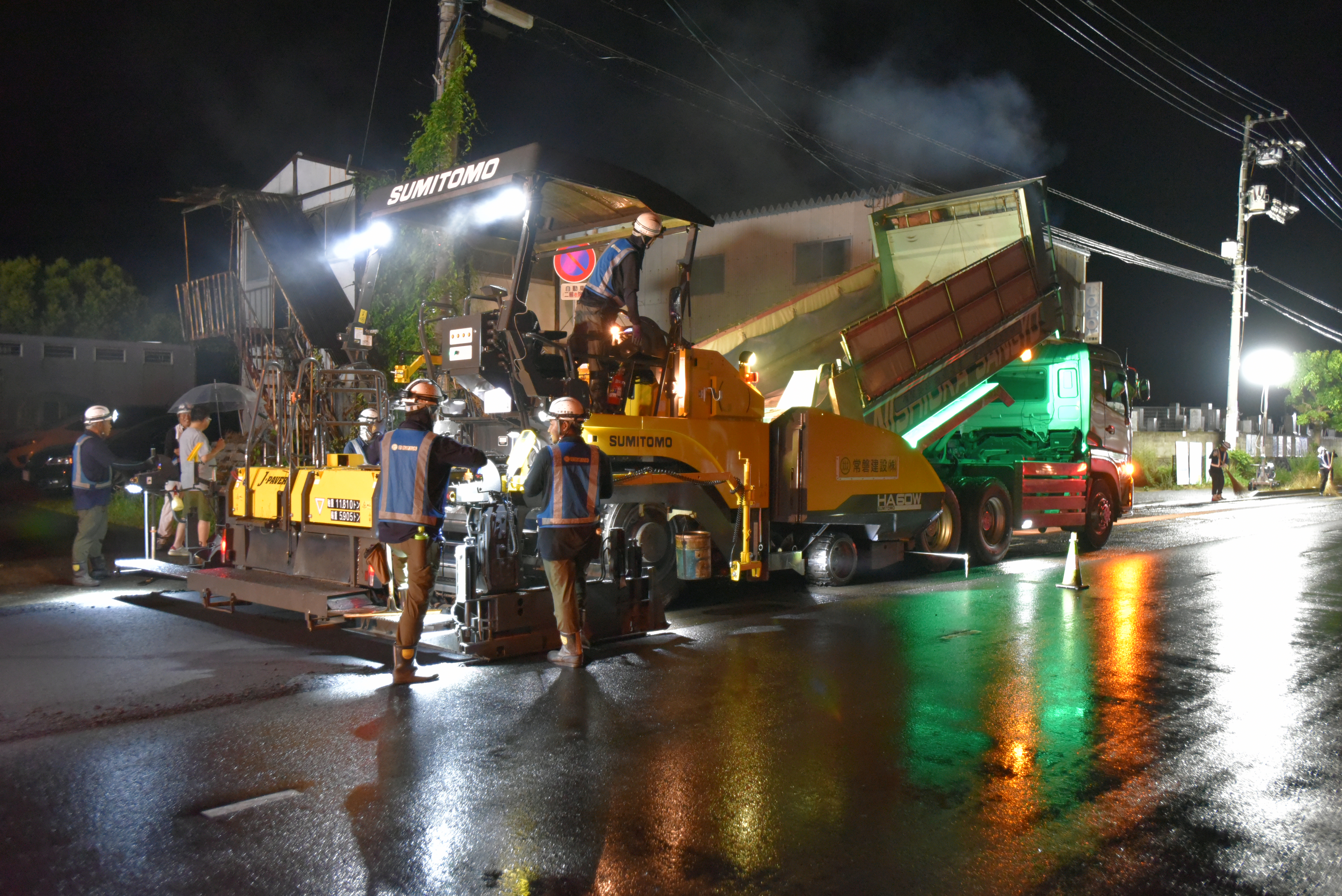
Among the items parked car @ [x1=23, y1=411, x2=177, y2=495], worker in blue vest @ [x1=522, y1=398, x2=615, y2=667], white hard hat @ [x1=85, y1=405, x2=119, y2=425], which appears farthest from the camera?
parked car @ [x1=23, y1=411, x2=177, y2=495]

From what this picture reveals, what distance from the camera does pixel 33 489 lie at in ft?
65.5

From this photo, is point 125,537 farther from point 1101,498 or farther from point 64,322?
point 64,322

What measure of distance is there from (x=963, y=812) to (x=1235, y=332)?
31.4 meters

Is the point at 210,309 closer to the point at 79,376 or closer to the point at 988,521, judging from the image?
the point at 79,376

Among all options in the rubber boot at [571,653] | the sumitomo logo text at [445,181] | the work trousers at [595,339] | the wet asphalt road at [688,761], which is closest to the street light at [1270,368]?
the wet asphalt road at [688,761]

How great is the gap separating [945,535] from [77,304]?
32789 mm

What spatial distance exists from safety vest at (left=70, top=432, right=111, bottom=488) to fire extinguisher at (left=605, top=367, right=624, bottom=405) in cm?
524

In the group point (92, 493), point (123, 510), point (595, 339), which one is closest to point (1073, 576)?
point (595, 339)

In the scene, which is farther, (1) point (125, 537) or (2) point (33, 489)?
(2) point (33, 489)

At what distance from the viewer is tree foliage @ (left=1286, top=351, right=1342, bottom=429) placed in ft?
146

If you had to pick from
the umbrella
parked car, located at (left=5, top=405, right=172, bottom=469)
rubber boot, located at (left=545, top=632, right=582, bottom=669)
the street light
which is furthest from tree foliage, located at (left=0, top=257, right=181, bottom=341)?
the street light

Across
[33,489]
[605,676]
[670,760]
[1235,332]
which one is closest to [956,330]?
[605,676]

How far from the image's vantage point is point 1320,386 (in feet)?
149

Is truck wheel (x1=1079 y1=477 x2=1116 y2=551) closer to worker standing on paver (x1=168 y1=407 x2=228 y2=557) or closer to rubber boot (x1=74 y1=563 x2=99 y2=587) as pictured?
worker standing on paver (x1=168 y1=407 x2=228 y2=557)
